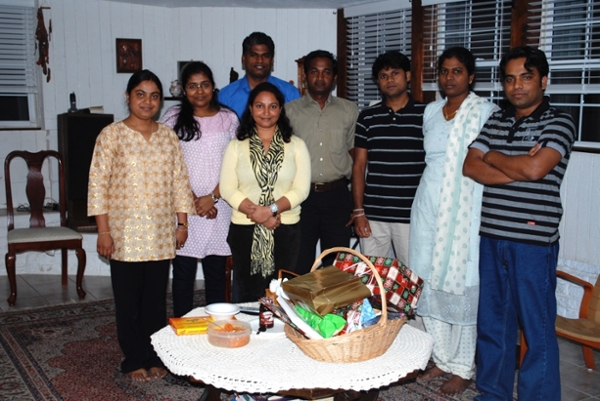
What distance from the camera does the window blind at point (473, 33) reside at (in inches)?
171

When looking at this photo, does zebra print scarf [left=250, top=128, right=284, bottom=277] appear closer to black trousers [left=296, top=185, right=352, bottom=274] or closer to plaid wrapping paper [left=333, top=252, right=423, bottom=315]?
black trousers [left=296, top=185, right=352, bottom=274]

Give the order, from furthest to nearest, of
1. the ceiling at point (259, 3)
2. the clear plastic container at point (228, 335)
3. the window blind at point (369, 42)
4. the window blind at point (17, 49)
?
the window blind at point (17, 49) < the ceiling at point (259, 3) < the window blind at point (369, 42) < the clear plastic container at point (228, 335)

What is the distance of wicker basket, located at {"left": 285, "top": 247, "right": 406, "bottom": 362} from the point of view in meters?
1.95

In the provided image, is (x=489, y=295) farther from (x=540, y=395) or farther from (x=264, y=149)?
(x=264, y=149)

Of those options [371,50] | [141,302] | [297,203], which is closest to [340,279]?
[297,203]

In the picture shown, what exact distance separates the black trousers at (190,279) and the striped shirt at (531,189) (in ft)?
4.74

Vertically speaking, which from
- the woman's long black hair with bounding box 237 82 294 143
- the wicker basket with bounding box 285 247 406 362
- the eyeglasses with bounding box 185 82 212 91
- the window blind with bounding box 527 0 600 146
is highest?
the window blind with bounding box 527 0 600 146

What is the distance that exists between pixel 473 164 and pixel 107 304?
9.52 feet

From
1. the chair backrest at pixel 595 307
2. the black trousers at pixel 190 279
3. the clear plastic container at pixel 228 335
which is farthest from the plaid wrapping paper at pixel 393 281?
the chair backrest at pixel 595 307

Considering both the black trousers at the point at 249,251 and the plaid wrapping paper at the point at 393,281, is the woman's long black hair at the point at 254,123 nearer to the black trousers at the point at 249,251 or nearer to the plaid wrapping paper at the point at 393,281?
the black trousers at the point at 249,251

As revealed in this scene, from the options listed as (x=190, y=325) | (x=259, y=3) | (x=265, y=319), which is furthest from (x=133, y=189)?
(x=259, y=3)

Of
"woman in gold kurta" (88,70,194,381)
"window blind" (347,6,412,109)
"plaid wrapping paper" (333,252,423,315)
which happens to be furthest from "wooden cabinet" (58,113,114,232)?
"plaid wrapping paper" (333,252,423,315)

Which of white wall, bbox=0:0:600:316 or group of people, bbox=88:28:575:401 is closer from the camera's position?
group of people, bbox=88:28:575:401

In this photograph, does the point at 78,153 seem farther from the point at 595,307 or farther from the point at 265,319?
the point at 595,307
